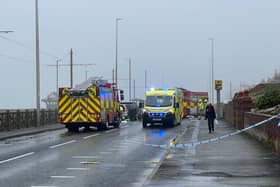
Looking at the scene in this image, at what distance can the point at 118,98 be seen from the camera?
39000mm

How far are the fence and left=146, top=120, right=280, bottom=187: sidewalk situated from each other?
15631 mm

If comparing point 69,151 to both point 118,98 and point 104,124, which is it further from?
point 118,98

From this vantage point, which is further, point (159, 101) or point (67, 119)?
point (159, 101)

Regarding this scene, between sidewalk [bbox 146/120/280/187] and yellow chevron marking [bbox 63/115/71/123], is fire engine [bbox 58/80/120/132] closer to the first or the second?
yellow chevron marking [bbox 63/115/71/123]

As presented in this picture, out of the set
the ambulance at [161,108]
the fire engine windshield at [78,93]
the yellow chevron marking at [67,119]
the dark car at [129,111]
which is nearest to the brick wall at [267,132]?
the fire engine windshield at [78,93]

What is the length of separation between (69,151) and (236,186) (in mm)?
9540

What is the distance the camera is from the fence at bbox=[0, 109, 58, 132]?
3181 centimetres

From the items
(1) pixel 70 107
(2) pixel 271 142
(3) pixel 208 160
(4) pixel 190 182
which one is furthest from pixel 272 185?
(1) pixel 70 107

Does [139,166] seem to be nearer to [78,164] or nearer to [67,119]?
[78,164]

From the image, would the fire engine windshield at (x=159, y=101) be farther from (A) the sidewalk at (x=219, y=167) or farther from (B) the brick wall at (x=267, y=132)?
(A) the sidewalk at (x=219, y=167)

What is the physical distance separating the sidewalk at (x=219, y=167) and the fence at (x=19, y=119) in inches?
615

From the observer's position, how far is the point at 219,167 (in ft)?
44.7

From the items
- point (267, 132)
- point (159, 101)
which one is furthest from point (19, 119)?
point (267, 132)

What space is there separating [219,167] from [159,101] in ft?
81.0
